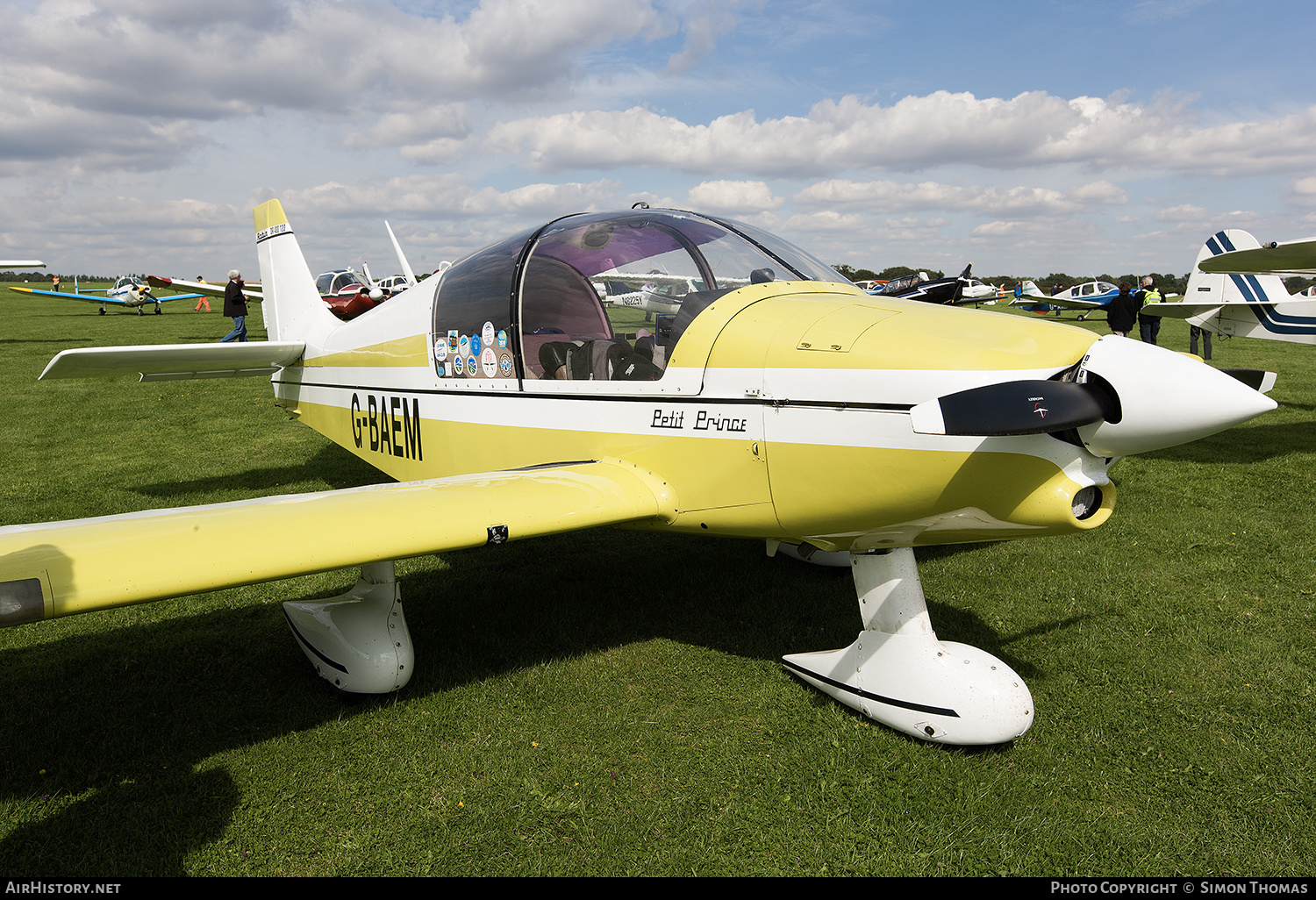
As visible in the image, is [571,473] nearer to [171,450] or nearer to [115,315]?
[171,450]

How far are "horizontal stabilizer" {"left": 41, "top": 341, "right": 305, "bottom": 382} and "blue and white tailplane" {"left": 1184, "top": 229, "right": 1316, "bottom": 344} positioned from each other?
43.3 ft

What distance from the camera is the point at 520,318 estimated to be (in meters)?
3.95

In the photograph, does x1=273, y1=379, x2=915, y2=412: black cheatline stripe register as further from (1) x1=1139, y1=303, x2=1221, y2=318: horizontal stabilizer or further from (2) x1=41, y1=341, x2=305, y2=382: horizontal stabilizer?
(1) x1=1139, y1=303, x2=1221, y2=318: horizontal stabilizer

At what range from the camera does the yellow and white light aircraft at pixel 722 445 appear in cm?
232

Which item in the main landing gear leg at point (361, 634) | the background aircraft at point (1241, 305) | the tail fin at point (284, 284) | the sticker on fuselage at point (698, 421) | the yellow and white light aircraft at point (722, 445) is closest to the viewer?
the yellow and white light aircraft at point (722, 445)

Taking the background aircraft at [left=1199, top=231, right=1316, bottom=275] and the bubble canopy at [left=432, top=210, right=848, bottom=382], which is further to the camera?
the background aircraft at [left=1199, top=231, right=1316, bottom=275]

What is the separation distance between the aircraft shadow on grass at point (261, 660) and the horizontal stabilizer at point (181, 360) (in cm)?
208

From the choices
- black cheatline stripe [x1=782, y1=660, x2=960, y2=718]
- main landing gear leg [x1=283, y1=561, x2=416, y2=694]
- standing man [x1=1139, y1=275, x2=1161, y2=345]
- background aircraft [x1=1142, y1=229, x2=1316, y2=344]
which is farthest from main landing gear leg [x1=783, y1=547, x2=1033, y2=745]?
standing man [x1=1139, y1=275, x2=1161, y2=345]

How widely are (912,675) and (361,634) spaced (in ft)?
8.22

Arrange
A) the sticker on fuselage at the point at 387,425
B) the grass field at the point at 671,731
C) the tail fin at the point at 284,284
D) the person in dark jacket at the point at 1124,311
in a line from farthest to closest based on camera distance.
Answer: the person in dark jacket at the point at 1124,311 → the tail fin at the point at 284,284 → the sticker on fuselage at the point at 387,425 → the grass field at the point at 671,731

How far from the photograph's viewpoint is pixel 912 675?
3.07m

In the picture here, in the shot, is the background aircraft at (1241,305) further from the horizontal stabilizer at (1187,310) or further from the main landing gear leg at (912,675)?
the main landing gear leg at (912,675)

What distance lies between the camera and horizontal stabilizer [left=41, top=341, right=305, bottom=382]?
17.2 ft

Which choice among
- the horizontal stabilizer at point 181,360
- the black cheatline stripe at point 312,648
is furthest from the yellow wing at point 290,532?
the horizontal stabilizer at point 181,360
